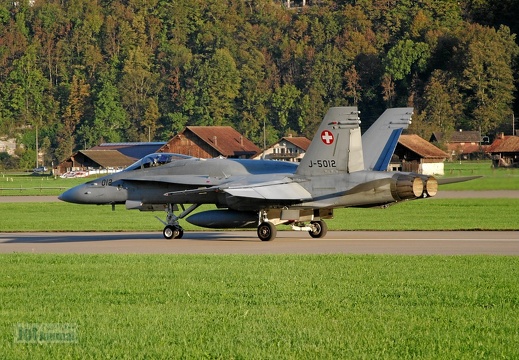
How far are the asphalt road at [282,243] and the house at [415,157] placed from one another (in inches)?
2512

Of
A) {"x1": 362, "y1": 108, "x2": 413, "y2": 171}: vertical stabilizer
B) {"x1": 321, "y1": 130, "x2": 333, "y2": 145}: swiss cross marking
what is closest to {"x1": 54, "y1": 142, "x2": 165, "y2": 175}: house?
{"x1": 362, "y1": 108, "x2": 413, "y2": 171}: vertical stabilizer

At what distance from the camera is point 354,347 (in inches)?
480

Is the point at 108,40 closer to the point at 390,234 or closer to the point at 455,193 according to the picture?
the point at 455,193

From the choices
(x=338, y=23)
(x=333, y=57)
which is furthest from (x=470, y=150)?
(x=338, y=23)

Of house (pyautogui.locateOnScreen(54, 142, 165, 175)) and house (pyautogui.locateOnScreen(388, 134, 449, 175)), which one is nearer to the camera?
house (pyautogui.locateOnScreen(388, 134, 449, 175))

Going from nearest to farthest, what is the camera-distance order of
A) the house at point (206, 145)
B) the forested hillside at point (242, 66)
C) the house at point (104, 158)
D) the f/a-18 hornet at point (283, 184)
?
1. the f/a-18 hornet at point (283, 184)
2. the house at point (206, 145)
3. the house at point (104, 158)
4. the forested hillside at point (242, 66)

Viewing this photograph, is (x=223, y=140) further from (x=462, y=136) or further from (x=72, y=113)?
(x=72, y=113)

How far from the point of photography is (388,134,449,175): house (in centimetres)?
9575

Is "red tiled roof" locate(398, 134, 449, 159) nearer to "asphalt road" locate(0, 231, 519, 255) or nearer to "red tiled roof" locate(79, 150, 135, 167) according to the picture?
"red tiled roof" locate(79, 150, 135, 167)

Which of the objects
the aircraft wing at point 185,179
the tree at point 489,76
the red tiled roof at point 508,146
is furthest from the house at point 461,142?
the aircraft wing at point 185,179

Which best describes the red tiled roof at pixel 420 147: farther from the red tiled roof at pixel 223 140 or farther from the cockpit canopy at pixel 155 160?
the cockpit canopy at pixel 155 160

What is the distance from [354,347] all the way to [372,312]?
7.70 feet

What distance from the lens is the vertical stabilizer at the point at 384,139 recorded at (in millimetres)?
30391

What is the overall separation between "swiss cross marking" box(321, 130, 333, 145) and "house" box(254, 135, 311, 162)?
92.9 metres
